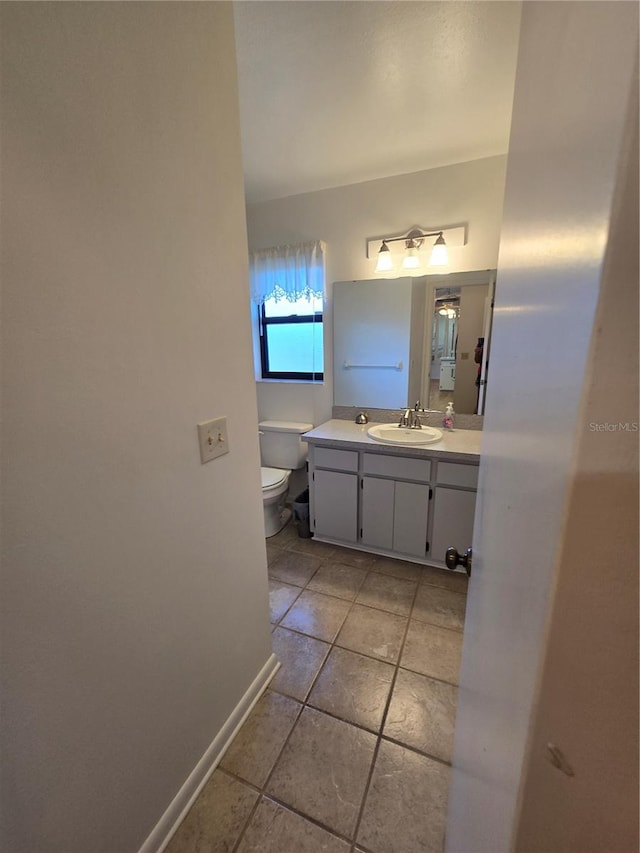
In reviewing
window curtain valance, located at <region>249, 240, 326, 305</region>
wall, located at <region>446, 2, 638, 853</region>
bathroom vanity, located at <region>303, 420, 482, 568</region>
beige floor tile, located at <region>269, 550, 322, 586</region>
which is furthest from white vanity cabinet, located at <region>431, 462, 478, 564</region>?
window curtain valance, located at <region>249, 240, 326, 305</region>

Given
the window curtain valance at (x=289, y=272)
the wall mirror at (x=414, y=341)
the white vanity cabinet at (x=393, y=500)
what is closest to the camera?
the white vanity cabinet at (x=393, y=500)

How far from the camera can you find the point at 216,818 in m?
1.02

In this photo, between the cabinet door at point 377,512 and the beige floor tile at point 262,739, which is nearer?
the beige floor tile at point 262,739

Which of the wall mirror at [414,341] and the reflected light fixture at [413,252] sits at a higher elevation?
the reflected light fixture at [413,252]

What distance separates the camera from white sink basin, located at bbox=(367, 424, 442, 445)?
2109 millimetres

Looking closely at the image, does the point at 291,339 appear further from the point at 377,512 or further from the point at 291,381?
the point at 377,512

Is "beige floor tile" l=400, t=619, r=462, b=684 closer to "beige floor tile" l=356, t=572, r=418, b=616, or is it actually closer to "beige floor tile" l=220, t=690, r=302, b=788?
"beige floor tile" l=356, t=572, r=418, b=616

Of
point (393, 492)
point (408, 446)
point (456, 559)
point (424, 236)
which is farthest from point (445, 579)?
point (424, 236)

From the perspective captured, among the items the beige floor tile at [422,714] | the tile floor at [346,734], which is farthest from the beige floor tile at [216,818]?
the beige floor tile at [422,714]

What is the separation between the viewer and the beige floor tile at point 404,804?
965 millimetres

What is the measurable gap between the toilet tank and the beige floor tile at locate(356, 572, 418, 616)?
101 centimetres

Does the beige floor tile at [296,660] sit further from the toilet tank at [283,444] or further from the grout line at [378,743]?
the toilet tank at [283,444]

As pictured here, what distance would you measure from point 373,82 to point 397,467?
1803mm

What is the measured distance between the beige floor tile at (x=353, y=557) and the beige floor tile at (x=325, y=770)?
0.94m
